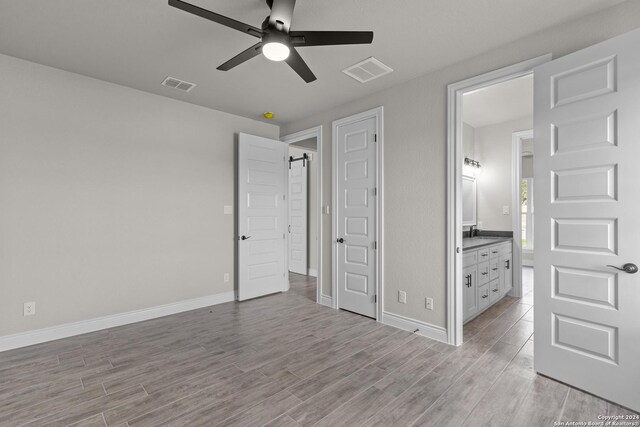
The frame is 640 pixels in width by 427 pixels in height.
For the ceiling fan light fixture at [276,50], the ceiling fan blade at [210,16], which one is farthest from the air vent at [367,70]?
the ceiling fan blade at [210,16]

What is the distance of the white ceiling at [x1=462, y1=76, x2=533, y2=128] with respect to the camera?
3672mm

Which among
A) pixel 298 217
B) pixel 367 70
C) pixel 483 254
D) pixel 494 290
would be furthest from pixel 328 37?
pixel 298 217

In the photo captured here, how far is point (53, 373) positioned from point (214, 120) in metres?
3.30

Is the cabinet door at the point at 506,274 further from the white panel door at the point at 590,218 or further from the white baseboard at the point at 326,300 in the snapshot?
the white baseboard at the point at 326,300

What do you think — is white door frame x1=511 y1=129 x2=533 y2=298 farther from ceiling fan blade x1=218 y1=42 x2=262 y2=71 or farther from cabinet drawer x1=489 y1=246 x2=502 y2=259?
ceiling fan blade x1=218 y1=42 x2=262 y2=71

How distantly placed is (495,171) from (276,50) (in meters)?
4.34

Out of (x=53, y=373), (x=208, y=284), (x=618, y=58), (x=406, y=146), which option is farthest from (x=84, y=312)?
(x=618, y=58)

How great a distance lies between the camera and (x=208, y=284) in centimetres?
423

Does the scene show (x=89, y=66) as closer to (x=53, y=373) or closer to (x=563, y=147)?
(x=53, y=373)

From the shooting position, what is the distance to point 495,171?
4906 millimetres

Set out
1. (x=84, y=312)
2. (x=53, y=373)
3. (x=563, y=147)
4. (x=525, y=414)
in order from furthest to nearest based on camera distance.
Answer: (x=84, y=312), (x=53, y=373), (x=563, y=147), (x=525, y=414)

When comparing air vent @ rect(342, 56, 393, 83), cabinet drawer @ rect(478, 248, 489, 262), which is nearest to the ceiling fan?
air vent @ rect(342, 56, 393, 83)

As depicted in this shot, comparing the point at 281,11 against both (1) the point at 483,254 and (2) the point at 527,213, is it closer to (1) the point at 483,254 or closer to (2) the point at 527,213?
(1) the point at 483,254

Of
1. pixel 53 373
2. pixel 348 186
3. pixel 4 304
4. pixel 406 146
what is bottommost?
pixel 53 373
